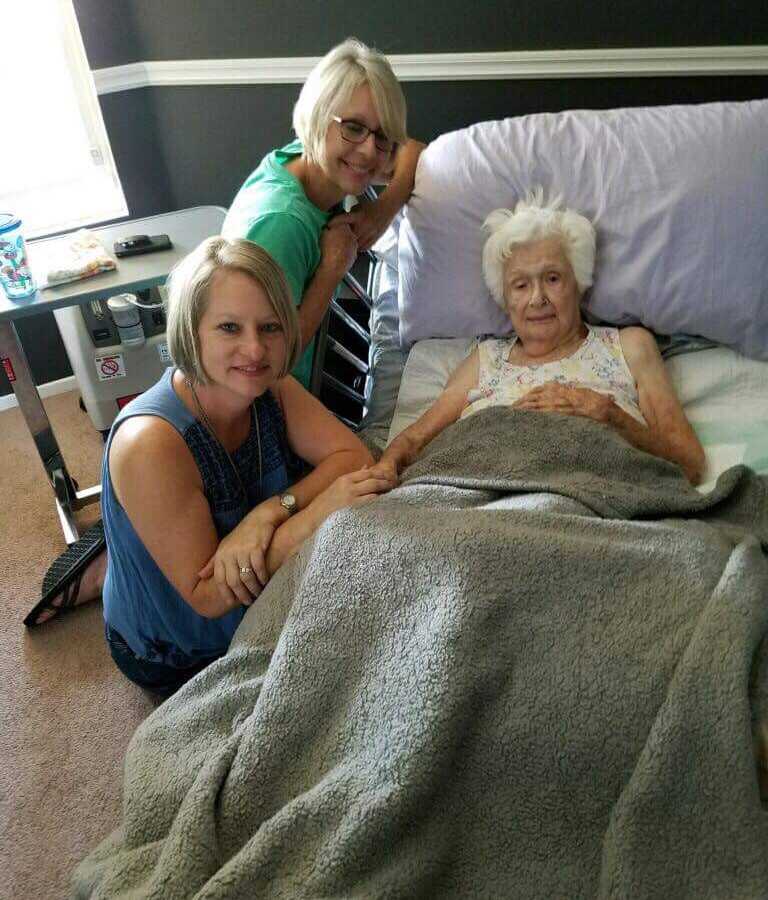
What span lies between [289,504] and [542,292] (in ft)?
2.31

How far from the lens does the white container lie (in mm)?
2311

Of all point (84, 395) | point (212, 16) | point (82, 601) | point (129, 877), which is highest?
point (212, 16)

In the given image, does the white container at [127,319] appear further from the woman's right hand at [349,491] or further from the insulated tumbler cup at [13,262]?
the woman's right hand at [349,491]

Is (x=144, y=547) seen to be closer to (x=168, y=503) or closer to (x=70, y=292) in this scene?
(x=168, y=503)

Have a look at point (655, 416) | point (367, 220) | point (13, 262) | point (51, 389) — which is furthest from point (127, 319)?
point (655, 416)

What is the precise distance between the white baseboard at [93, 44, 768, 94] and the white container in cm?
70

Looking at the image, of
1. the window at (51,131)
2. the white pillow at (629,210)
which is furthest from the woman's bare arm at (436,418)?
the window at (51,131)

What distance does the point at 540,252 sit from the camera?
5.46 feet

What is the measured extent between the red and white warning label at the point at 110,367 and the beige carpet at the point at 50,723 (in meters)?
0.39

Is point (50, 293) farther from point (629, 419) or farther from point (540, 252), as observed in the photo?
point (629, 419)

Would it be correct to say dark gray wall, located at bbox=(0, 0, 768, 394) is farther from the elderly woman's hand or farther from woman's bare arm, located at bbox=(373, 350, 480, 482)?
the elderly woman's hand

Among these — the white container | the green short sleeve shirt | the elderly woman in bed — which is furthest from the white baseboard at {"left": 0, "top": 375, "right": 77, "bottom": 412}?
the elderly woman in bed

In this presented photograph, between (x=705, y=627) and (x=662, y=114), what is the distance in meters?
1.21

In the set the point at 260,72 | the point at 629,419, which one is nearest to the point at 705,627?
the point at 629,419
